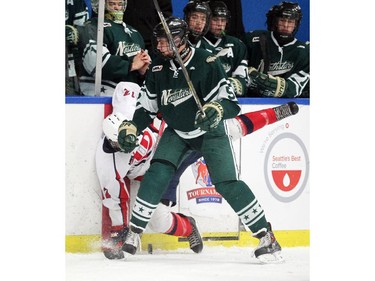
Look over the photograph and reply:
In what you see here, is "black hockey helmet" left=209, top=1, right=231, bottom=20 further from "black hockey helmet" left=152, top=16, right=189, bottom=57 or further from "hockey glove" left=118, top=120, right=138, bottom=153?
"hockey glove" left=118, top=120, right=138, bottom=153

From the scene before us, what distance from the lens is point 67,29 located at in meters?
4.66

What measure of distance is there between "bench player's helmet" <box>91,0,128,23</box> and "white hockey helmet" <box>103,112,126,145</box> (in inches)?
15.5

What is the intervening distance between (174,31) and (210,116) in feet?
1.17

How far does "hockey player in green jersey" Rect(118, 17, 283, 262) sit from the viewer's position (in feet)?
15.0

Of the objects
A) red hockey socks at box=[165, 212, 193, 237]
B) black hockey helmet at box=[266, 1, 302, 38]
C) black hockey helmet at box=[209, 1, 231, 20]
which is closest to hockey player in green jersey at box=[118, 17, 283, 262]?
red hockey socks at box=[165, 212, 193, 237]

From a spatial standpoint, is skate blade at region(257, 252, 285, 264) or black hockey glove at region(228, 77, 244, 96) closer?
skate blade at region(257, 252, 285, 264)

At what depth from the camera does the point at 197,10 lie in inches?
189

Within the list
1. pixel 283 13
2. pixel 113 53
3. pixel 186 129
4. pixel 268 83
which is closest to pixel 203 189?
pixel 186 129

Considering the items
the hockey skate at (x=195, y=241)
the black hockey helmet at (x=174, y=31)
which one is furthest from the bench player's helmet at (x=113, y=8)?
the hockey skate at (x=195, y=241)

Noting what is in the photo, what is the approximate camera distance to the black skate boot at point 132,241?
468cm
